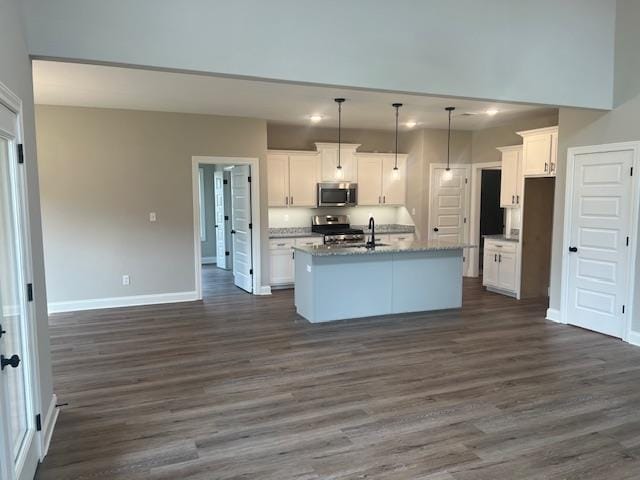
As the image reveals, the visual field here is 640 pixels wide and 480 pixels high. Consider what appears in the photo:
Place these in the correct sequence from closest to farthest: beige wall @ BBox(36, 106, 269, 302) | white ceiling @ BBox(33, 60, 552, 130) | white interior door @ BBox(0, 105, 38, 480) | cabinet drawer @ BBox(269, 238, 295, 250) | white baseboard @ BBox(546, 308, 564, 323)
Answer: white interior door @ BBox(0, 105, 38, 480), white ceiling @ BBox(33, 60, 552, 130), white baseboard @ BBox(546, 308, 564, 323), beige wall @ BBox(36, 106, 269, 302), cabinet drawer @ BBox(269, 238, 295, 250)

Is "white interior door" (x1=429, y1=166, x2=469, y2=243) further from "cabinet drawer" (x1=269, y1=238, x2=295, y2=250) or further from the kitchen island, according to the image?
"cabinet drawer" (x1=269, y1=238, x2=295, y2=250)

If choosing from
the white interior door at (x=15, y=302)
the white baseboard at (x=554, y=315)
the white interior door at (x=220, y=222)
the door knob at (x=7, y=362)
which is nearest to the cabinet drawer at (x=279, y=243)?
the white interior door at (x=220, y=222)

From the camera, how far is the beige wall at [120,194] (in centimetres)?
604

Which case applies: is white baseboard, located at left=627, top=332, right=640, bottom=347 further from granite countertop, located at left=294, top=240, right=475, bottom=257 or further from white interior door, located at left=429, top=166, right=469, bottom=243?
white interior door, located at left=429, top=166, right=469, bottom=243

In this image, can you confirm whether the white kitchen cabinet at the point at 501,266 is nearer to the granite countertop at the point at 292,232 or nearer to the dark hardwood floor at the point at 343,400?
the dark hardwood floor at the point at 343,400

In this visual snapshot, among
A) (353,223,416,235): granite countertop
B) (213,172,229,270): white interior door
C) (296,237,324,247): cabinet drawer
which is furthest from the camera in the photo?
(213,172,229,270): white interior door

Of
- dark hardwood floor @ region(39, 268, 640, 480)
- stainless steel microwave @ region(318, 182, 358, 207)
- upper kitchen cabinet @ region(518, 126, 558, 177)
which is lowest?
dark hardwood floor @ region(39, 268, 640, 480)

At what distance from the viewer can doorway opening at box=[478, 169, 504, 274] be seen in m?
8.69

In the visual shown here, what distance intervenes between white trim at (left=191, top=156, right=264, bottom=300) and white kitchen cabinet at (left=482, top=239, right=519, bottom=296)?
369 centimetres

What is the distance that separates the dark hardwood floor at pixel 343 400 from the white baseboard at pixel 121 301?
1.84 feet

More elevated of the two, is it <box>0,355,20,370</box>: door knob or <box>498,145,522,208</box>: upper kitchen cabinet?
<box>498,145,522,208</box>: upper kitchen cabinet

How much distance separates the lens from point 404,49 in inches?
156

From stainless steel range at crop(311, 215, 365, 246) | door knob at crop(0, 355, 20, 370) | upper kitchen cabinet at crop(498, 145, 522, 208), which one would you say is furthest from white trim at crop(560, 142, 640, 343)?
door knob at crop(0, 355, 20, 370)

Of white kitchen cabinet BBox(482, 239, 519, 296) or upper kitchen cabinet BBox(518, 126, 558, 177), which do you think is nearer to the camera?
upper kitchen cabinet BBox(518, 126, 558, 177)
